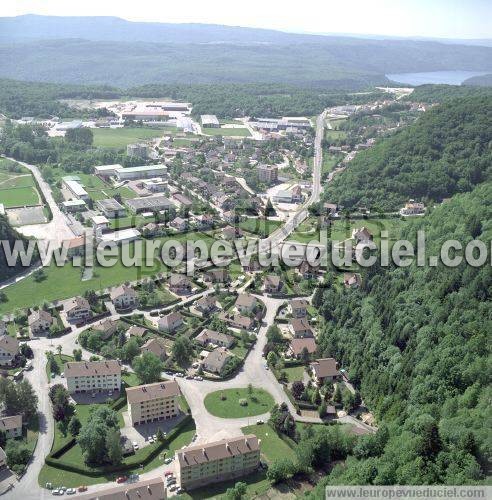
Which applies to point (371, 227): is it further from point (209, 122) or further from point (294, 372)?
point (209, 122)

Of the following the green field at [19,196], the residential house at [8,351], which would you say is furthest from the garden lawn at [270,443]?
the green field at [19,196]

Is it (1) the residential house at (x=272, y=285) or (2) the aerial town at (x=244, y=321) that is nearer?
(2) the aerial town at (x=244, y=321)

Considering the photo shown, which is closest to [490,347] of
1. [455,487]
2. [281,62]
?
[455,487]

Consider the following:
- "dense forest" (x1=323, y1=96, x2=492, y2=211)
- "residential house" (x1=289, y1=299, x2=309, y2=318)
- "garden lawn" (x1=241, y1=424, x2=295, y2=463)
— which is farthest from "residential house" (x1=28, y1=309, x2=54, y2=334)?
"dense forest" (x1=323, y1=96, x2=492, y2=211)

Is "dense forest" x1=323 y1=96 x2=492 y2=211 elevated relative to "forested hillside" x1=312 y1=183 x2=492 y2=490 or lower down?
elevated

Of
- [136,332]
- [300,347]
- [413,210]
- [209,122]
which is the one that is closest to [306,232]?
[413,210]

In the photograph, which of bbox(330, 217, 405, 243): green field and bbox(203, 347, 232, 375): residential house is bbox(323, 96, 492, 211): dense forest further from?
bbox(203, 347, 232, 375): residential house

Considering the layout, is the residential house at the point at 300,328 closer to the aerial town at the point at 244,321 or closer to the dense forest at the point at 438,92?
the aerial town at the point at 244,321
